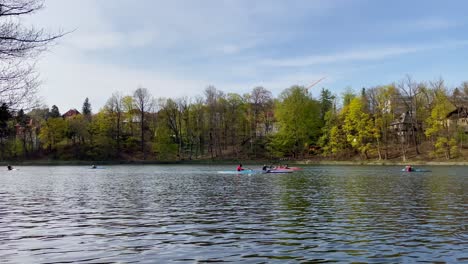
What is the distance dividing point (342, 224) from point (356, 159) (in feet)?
288

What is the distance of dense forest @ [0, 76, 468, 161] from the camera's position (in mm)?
101312

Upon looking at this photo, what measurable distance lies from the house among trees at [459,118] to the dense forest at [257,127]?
21 cm

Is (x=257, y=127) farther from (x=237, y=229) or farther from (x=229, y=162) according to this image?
(x=237, y=229)

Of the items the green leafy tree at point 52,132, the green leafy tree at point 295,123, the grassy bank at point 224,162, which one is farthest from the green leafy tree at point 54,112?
the green leafy tree at point 295,123

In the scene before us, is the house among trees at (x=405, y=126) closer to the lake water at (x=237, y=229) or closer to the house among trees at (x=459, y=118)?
the house among trees at (x=459, y=118)

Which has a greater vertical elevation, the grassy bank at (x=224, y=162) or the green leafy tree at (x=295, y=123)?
the green leafy tree at (x=295, y=123)

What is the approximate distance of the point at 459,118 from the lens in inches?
3848

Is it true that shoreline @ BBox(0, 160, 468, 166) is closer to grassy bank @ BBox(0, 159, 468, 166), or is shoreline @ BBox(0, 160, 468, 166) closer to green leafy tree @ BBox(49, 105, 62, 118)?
grassy bank @ BBox(0, 159, 468, 166)

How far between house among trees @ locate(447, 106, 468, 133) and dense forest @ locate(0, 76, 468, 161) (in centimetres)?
21

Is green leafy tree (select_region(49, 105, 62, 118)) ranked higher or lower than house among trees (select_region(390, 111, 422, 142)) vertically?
higher

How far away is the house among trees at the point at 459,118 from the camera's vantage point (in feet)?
306

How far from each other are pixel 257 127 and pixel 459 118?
52.4 meters

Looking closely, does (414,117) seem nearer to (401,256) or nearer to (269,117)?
(269,117)

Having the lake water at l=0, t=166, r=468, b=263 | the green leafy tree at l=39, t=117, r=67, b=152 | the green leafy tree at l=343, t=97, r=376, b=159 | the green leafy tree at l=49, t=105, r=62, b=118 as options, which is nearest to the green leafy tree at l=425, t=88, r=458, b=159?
the green leafy tree at l=343, t=97, r=376, b=159
